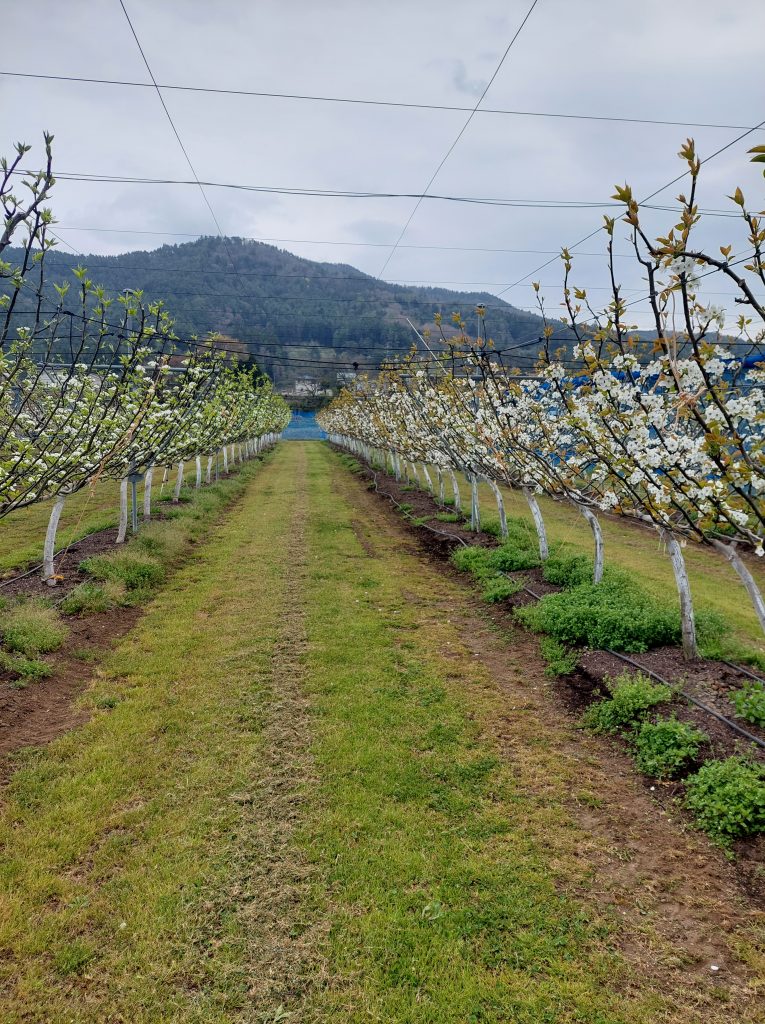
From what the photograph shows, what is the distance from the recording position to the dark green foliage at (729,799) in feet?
15.4

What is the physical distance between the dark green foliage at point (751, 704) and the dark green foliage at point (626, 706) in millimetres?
684

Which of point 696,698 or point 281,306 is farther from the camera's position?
point 281,306

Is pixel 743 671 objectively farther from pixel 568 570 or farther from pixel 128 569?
pixel 128 569

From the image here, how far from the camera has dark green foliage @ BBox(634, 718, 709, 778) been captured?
561 centimetres

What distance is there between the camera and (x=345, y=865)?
4.50m

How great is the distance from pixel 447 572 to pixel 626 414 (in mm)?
7590

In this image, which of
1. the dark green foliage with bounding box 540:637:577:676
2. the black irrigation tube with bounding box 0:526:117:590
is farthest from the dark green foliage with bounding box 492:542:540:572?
the black irrigation tube with bounding box 0:526:117:590

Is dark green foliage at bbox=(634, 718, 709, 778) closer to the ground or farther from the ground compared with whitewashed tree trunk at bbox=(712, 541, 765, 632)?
closer to the ground

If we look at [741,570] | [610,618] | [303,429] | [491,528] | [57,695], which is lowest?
[57,695]

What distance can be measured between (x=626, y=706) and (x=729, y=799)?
1.68 m

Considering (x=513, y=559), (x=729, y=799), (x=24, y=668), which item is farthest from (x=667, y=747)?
(x=24, y=668)

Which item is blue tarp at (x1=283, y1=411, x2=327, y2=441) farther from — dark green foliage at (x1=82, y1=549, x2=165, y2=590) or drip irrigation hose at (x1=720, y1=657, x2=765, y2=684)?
drip irrigation hose at (x1=720, y1=657, x2=765, y2=684)

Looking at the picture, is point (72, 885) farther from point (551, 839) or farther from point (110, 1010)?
point (551, 839)

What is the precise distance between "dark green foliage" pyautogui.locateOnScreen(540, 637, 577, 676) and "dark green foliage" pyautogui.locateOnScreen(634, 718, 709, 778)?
70.6 inches
